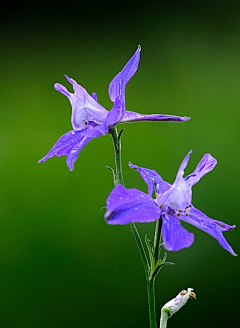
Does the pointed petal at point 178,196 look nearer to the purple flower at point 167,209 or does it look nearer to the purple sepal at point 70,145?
the purple flower at point 167,209

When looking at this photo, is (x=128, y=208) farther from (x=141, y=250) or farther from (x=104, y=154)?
(x=104, y=154)

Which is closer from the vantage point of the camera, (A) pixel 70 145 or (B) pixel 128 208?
(B) pixel 128 208

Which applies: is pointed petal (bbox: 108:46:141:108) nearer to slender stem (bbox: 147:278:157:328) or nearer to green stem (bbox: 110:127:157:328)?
green stem (bbox: 110:127:157:328)

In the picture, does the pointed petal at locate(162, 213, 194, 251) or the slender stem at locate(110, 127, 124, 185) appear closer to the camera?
the pointed petal at locate(162, 213, 194, 251)

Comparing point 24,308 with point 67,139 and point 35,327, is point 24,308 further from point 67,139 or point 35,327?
point 67,139

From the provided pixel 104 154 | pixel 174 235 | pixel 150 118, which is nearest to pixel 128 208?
pixel 174 235

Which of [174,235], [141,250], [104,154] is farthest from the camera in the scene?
[104,154]

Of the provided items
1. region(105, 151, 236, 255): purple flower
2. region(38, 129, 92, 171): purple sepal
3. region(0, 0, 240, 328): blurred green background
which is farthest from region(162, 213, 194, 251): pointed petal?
region(0, 0, 240, 328): blurred green background
